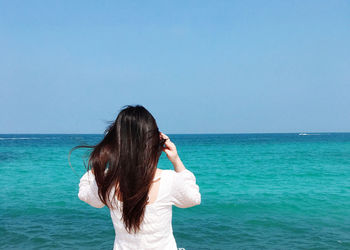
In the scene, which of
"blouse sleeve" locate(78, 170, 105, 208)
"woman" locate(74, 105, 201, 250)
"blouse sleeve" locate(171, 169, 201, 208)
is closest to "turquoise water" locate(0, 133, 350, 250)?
"blouse sleeve" locate(78, 170, 105, 208)

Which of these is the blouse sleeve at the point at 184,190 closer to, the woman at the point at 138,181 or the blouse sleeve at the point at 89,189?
the woman at the point at 138,181

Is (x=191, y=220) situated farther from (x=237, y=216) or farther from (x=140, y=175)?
(x=140, y=175)

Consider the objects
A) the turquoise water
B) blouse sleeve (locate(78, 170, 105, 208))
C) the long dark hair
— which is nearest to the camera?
the long dark hair

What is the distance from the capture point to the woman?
1.65 metres

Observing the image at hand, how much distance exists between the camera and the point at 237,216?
8.38 meters

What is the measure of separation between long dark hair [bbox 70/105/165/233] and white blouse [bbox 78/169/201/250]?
0.05 metres

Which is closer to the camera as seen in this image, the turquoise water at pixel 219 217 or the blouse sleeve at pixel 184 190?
the blouse sleeve at pixel 184 190

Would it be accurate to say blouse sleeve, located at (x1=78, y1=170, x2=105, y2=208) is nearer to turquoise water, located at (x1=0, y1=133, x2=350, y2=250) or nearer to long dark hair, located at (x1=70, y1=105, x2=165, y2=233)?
long dark hair, located at (x1=70, y1=105, x2=165, y2=233)

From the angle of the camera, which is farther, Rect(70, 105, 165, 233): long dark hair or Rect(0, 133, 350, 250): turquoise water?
Rect(0, 133, 350, 250): turquoise water

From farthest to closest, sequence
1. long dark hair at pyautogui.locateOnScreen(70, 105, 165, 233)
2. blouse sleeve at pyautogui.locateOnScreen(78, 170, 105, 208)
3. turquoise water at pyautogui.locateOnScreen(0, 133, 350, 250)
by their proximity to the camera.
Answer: turquoise water at pyautogui.locateOnScreen(0, 133, 350, 250), blouse sleeve at pyautogui.locateOnScreen(78, 170, 105, 208), long dark hair at pyautogui.locateOnScreen(70, 105, 165, 233)

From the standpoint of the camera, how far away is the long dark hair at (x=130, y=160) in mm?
1646

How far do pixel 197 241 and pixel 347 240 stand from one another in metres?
2.97

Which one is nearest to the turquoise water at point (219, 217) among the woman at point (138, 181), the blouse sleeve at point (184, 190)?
the woman at point (138, 181)

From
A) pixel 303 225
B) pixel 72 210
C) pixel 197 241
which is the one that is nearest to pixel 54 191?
pixel 72 210
